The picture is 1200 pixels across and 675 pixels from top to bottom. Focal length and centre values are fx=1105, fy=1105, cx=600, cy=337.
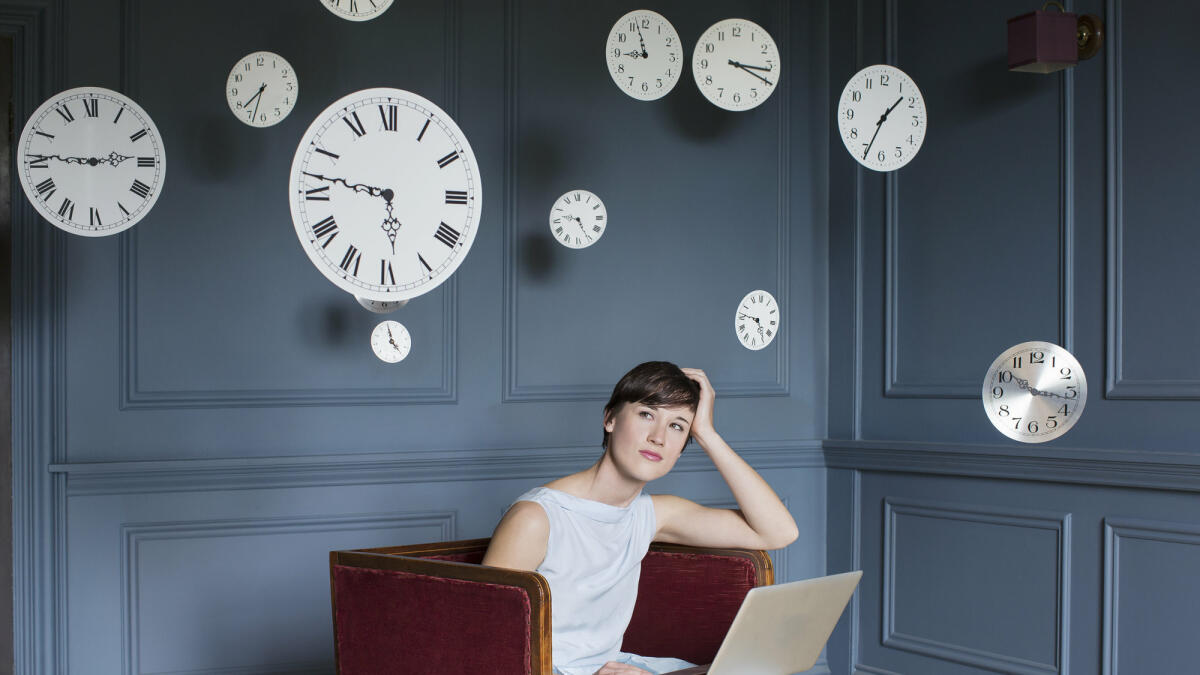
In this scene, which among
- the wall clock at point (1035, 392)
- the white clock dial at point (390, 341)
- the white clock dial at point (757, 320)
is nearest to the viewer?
the wall clock at point (1035, 392)

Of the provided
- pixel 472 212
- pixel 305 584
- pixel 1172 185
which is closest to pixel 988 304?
pixel 1172 185

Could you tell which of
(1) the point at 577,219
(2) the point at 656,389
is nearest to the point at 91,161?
(1) the point at 577,219

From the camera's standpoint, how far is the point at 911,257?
4.33 metres

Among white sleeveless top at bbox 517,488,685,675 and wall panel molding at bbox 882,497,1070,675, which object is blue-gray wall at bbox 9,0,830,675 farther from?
white sleeveless top at bbox 517,488,685,675

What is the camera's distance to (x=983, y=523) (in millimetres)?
4020

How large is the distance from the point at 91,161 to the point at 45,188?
0.16 metres

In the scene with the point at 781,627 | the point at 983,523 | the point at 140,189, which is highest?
the point at 140,189

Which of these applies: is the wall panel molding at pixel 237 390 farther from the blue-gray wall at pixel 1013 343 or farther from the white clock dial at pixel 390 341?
the blue-gray wall at pixel 1013 343

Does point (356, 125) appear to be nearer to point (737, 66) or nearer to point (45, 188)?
point (45, 188)

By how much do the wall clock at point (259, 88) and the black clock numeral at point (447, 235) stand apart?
1228mm

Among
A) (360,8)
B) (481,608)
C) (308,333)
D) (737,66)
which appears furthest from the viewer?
(308,333)

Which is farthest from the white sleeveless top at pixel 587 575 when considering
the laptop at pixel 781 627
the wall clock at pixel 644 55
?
the wall clock at pixel 644 55

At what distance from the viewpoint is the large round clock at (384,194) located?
8.42 ft

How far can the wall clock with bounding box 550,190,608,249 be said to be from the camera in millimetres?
4062
